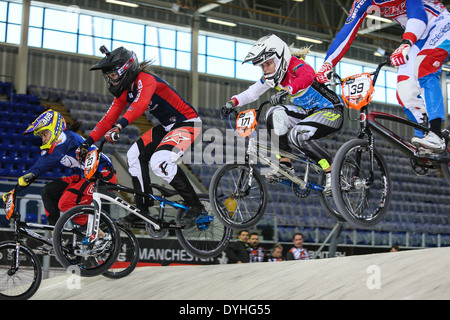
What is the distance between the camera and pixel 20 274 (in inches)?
217

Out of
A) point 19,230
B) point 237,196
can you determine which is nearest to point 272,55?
point 237,196

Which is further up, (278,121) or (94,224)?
(278,121)

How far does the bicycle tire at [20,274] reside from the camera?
545 centimetres

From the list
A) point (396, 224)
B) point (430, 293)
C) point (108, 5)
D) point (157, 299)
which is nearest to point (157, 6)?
point (108, 5)

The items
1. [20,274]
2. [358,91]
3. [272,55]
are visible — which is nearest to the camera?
[358,91]

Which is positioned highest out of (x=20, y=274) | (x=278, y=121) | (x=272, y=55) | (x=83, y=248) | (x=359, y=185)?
(x=272, y=55)

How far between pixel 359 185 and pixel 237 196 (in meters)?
1.08

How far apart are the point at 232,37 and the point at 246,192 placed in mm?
17882

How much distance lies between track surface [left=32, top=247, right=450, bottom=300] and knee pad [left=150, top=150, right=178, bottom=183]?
3.28ft

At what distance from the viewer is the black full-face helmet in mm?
5125

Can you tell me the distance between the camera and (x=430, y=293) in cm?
333

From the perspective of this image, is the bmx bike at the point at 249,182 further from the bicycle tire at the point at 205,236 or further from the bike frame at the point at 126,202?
the bike frame at the point at 126,202

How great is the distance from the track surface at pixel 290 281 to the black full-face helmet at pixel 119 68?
1.84 metres

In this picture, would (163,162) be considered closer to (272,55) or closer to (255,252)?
(272,55)
